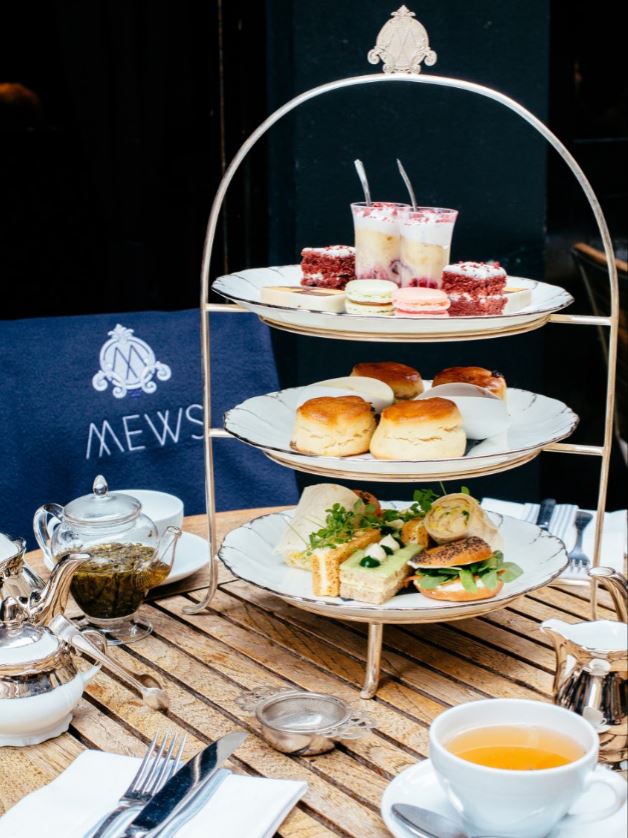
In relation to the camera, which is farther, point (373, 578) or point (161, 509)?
point (161, 509)

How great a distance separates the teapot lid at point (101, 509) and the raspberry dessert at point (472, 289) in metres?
0.46

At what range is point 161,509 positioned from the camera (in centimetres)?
164

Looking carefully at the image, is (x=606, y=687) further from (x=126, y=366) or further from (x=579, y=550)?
(x=126, y=366)

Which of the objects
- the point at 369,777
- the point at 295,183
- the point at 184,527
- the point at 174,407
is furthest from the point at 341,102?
the point at 369,777

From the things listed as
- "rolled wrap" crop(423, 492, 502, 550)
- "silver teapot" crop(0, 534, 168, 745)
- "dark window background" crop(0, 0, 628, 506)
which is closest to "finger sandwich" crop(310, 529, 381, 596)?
"rolled wrap" crop(423, 492, 502, 550)

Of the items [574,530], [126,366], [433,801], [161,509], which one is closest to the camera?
[433,801]

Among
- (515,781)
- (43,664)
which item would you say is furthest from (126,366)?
(515,781)

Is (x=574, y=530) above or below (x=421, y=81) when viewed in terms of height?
below

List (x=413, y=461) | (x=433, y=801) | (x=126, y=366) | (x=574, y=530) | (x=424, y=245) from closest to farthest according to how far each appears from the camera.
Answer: (x=433, y=801) → (x=413, y=461) → (x=424, y=245) → (x=574, y=530) → (x=126, y=366)

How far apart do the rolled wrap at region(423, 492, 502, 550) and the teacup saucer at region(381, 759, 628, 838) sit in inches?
14.0

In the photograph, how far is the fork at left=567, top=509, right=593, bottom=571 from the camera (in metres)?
1.66

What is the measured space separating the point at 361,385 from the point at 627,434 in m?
2.13

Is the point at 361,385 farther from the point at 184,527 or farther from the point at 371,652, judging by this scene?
the point at 184,527

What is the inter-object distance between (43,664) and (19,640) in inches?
1.5
